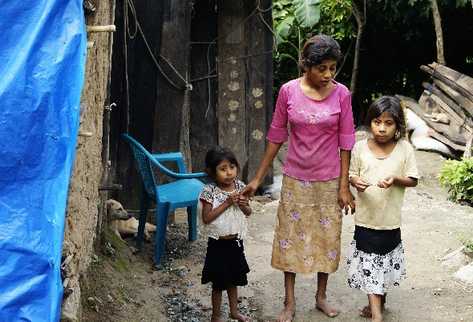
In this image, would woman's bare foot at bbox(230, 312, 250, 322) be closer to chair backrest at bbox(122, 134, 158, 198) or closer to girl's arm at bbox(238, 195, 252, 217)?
girl's arm at bbox(238, 195, 252, 217)

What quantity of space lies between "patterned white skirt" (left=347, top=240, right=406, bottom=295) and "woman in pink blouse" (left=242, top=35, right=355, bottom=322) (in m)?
0.16

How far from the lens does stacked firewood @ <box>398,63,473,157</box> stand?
9.53 meters

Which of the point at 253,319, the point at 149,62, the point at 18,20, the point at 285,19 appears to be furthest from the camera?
the point at 285,19

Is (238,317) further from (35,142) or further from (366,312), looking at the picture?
(35,142)

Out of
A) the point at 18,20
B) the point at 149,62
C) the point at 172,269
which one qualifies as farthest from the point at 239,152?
the point at 18,20

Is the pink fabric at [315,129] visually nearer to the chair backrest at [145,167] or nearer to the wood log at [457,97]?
the chair backrest at [145,167]

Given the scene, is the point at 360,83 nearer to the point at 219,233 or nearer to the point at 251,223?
the point at 251,223

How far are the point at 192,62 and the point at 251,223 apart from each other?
1.76 meters

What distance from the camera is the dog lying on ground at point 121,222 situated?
17.3 ft

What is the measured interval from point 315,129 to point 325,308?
116 centimetres

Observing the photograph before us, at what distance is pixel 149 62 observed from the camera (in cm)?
611

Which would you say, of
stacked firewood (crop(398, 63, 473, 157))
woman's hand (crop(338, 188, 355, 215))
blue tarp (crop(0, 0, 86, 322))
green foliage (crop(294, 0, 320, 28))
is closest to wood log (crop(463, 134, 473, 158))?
stacked firewood (crop(398, 63, 473, 157))

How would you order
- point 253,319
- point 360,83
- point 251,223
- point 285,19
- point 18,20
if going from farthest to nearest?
point 360,83 < point 285,19 < point 251,223 < point 253,319 < point 18,20

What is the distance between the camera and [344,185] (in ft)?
13.9
